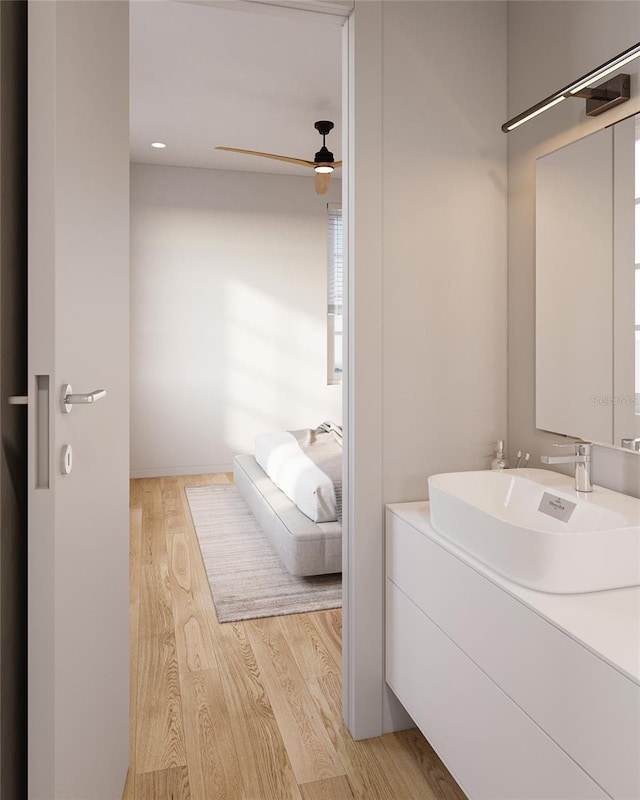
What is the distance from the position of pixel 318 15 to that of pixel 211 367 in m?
4.06

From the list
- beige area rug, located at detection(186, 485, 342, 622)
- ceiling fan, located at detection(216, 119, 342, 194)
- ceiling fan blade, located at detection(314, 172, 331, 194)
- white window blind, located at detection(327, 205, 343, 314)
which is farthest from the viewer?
white window blind, located at detection(327, 205, 343, 314)

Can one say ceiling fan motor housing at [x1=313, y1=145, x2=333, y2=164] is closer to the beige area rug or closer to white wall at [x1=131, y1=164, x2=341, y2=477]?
white wall at [x1=131, y1=164, x2=341, y2=477]

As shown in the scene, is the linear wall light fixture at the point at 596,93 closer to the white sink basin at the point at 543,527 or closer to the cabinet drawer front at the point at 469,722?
the white sink basin at the point at 543,527

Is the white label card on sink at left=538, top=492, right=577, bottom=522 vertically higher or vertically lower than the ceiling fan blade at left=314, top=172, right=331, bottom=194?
lower

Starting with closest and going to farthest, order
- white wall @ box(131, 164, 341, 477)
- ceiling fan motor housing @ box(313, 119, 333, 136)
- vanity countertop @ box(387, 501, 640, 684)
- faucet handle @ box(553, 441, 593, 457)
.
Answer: vanity countertop @ box(387, 501, 640, 684) → faucet handle @ box(553, 441, 593, 457) → ceiling fan motor housing @ box(313, 119, 333, 136) → white wall @ box(131, 164, 341, 477)

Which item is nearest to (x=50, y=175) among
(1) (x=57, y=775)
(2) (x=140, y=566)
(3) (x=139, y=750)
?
(1) (x=57, y=775)

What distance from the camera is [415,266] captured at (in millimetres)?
1902

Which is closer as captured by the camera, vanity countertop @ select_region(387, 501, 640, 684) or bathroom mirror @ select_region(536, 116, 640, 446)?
vanity countertop @ select_region(387, 501, 640, 684)

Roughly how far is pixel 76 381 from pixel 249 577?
222 centimetres

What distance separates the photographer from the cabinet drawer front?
1123mm

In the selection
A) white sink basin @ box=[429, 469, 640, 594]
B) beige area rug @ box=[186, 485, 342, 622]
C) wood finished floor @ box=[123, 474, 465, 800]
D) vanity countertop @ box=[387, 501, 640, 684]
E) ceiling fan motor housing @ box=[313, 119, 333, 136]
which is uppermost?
ceiling fan motor housing @ box=[313, 119, 333, 136]

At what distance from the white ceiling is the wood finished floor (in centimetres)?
218

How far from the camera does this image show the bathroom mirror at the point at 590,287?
1525mm

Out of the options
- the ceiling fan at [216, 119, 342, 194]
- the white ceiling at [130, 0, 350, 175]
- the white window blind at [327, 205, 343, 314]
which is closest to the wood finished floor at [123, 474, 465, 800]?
the white ceiling at [130, 0, 350, 175]
